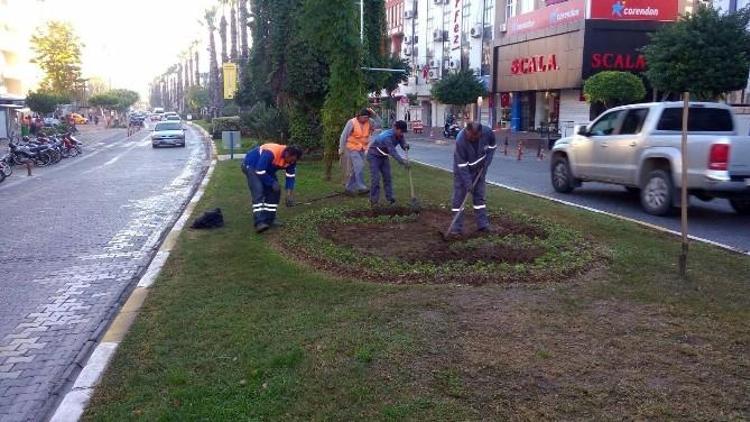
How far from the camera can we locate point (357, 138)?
42.1 feet

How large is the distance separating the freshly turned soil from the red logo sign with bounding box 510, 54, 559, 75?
84.4 ft

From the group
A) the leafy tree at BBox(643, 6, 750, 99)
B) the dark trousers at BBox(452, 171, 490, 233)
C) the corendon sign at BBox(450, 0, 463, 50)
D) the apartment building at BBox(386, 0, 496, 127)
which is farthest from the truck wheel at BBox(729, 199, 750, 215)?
the corendon sign at BBox(450, 0, 463, 50)

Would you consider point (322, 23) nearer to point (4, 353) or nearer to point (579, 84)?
point (4, 353)

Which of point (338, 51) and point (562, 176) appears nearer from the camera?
point (562, 176)

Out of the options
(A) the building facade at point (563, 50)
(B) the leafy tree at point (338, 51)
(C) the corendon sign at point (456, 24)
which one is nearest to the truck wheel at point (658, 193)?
(B) the leafy tree at point (338, 51)

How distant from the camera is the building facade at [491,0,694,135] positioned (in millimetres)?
31297

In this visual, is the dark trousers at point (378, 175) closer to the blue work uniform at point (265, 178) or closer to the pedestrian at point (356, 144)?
the pedestrian at point (356, 144)

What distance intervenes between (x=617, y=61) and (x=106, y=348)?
3020cm

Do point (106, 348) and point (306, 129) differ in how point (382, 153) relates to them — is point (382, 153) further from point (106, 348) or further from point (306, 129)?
point (306, 129)

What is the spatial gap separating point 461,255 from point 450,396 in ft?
11.8

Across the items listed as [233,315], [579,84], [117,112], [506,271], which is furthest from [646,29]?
[117,112]

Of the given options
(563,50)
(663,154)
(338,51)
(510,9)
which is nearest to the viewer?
(663,154)

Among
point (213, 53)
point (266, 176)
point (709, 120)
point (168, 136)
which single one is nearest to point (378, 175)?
point (266, 176)

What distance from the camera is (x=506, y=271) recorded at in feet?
22.8
